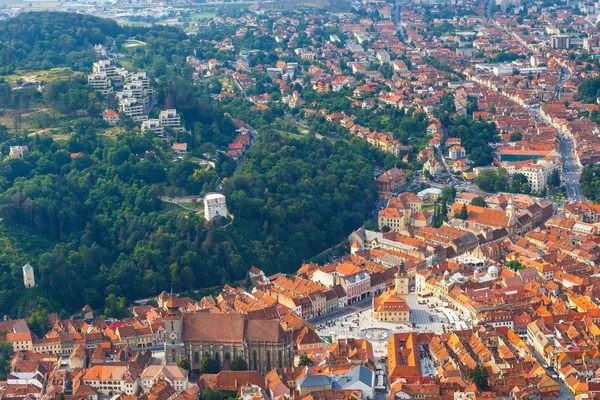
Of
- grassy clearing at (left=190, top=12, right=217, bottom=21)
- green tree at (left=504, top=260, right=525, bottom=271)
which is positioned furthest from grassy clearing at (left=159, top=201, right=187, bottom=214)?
grassy clearing at (left=190, top=12, right=217, bottom=21)

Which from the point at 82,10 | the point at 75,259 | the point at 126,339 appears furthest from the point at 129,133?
the point at 82,10

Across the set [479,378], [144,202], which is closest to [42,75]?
[144,202]

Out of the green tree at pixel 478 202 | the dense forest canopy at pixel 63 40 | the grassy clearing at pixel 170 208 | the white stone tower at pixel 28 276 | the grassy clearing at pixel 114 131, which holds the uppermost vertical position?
the dense forest canopy at pixel 63 40

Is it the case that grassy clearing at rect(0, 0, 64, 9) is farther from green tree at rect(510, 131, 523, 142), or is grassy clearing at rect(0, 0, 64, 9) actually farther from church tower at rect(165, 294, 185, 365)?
church tower at rect(165, 294, 185, 365)

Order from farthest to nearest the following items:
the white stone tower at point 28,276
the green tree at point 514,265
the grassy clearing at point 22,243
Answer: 1. the grassy clearing at point 22,243
2. the green tree at point 514,265
3. the white stone tower at point 28,276

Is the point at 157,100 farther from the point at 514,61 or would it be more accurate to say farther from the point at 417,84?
the point at 514,61

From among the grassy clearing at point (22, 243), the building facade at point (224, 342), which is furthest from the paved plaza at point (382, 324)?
the grassy clearing at point (22, 243)

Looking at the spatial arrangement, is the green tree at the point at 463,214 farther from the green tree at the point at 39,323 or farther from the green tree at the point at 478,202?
the green tree at the point at 39,323
